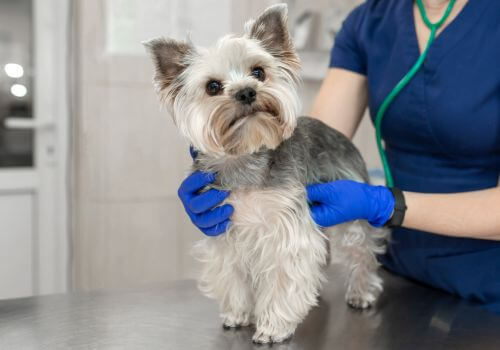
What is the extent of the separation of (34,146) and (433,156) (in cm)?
253

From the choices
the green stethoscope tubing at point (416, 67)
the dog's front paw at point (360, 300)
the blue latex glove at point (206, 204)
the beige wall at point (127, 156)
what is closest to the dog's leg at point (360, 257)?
the dog's front paw at point (360, 300)

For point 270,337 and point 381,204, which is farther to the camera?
point 381,204

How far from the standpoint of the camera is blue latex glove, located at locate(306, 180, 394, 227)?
4.84 feet

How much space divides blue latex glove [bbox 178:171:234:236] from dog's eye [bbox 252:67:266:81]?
0.83ft

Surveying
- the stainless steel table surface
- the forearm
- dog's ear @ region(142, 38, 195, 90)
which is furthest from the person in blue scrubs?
dog's ear @ region(142, 38, 195, 90)

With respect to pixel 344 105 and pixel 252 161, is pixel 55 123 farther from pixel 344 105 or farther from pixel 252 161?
pixel 252 161

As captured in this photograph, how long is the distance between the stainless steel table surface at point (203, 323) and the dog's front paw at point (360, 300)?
0.03 m

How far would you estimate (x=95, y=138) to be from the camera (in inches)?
128

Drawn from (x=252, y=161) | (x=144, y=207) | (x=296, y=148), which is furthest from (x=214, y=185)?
(x=144, y=207)

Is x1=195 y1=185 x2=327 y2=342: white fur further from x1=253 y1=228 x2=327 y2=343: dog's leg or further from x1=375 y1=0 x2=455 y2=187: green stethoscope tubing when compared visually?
x1=375 y1=0 x2=455 y2=187: green stethoscope tubing

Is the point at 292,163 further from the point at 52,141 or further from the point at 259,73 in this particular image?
the point at 52,141

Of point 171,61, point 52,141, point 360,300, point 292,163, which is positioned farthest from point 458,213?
point 52,141

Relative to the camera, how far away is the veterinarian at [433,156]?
150cm

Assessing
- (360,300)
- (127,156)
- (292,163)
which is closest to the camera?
(292,163)
